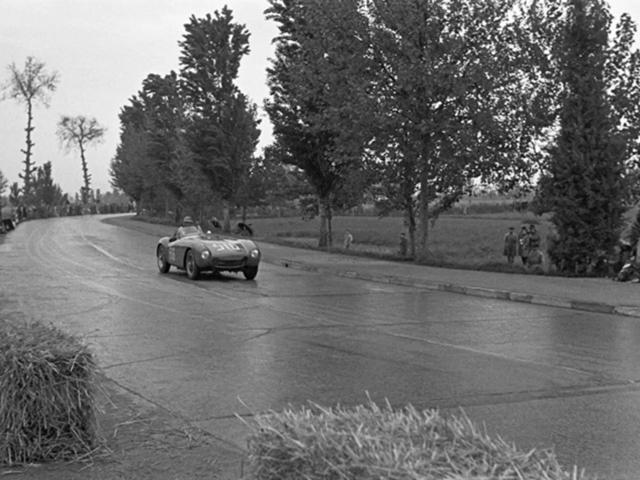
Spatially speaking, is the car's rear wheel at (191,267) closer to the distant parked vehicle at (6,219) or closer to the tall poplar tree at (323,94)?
the tall poplar tree at (323,94)

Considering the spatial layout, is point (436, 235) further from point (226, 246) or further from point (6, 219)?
point (226, 246)

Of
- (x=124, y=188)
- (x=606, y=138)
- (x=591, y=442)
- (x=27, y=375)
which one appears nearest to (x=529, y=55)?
(x=606, y=138)

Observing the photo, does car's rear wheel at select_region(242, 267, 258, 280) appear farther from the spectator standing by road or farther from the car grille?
the spectator standing by road

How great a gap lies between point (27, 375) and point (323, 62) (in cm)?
2061

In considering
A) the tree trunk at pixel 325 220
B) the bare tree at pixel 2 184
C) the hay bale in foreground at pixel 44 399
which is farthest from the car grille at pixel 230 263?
the bare tree at pixel 2 184

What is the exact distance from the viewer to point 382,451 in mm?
2402

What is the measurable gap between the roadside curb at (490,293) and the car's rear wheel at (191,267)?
4.34 metres

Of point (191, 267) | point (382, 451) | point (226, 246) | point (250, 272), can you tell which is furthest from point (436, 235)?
point (382, 451)

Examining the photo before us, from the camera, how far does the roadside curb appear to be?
13897 mm

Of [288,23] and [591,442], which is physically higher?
[288,23]

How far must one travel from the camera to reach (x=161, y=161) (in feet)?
193

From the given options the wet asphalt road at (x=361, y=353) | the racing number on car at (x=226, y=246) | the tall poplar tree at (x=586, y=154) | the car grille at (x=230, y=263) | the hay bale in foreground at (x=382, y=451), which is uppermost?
the tall poplar tree at (x=586, y=154)

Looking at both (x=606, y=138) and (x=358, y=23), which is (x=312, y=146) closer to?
(x=358, y=23)

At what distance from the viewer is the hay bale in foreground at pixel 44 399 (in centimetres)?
465
